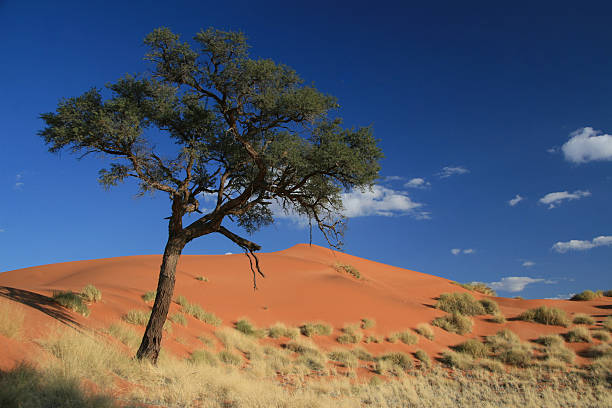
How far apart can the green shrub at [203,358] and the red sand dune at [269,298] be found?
51 cm

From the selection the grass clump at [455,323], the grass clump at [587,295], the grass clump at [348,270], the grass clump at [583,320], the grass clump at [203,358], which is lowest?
the grass clump at [203,358]

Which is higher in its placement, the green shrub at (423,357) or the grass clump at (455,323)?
the grass clump at (455,323)

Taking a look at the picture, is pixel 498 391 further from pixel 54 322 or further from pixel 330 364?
pixel 54 322

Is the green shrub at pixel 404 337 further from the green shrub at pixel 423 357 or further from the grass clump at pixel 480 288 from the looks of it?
the grass clump at pixel 480 288

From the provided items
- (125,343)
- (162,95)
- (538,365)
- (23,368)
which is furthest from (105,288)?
(538,365)

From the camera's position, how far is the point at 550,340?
64.6 feet

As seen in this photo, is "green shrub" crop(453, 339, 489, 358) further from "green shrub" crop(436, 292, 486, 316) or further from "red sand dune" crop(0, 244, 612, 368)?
"green shrub" crop(436, 292, 486, 316)

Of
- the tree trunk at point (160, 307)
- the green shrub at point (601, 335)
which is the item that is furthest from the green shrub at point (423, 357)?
the tree trunk at point (160, 307)

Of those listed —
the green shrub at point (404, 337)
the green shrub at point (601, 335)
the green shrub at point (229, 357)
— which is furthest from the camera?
the green shrub at point (404, 337)

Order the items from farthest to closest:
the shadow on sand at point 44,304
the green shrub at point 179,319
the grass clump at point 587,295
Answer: the grass clump at point 587,295
the green shrub at point 179,319
the shadow on sand at point 44,304

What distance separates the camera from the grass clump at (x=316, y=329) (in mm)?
21109

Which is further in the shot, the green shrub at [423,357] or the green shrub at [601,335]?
the green shrub at [601,335]

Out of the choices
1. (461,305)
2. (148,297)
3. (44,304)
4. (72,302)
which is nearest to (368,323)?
(461,305)

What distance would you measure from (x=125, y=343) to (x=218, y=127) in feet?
25.4
